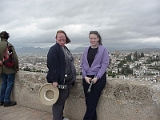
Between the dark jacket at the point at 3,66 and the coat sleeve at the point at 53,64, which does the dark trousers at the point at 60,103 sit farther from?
the dark jacket at the point at 3,66

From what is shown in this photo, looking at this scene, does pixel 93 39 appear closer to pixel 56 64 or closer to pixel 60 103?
pixel 56 64

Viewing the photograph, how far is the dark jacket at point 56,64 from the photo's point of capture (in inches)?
102

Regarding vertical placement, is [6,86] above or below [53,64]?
below

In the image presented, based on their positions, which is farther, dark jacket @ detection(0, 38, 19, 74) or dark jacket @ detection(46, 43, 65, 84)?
dark jacket @ detection(0, 38, 19, 74)

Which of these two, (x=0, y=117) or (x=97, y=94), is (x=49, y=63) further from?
(x=0, y=117)

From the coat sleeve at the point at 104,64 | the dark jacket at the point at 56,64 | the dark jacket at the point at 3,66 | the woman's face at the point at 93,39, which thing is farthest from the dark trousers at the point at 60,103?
the dark jacket at the point at 3,66

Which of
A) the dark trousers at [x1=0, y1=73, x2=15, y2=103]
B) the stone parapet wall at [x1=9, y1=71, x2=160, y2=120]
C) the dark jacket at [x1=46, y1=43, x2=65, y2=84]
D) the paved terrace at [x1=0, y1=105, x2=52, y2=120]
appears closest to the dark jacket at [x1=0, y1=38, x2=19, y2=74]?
the dark trousers at [x1=0, y1=73, x2=15, y2=103]

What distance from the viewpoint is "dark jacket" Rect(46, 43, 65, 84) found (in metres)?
2.60

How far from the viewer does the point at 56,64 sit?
261cm

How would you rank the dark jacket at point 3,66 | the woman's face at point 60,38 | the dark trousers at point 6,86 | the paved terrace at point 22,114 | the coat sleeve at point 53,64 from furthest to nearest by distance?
1. the dark trousers at point 6,86
2. the dark jacket at point 3,66
3. the paved terrace at point 22,114
4. the woman's face at point 60,38
5. the coat sleeve at point 53,64

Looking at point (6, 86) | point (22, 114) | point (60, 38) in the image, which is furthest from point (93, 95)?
point (6, 86)

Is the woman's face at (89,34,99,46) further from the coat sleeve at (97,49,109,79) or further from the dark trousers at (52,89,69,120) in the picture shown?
the dark trousers at (52,89,69,120)

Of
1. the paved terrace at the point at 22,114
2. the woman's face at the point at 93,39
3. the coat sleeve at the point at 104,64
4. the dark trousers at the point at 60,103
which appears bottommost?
the paved terrace at the point at 22,114

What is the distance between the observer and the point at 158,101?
7.79 ft
